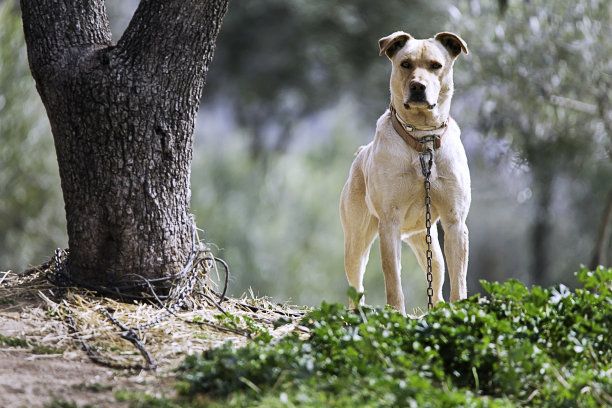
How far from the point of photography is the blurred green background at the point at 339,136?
13.6m

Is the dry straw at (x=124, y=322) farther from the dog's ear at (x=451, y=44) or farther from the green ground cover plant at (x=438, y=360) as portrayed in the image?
the dog's ear at (x=451, y=44)

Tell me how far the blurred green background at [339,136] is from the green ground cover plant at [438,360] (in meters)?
8.59

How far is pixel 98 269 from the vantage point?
4848 millimetres

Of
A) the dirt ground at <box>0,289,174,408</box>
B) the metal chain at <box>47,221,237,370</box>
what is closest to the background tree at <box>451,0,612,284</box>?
the metal chain at <box>47,221,237,370</box>

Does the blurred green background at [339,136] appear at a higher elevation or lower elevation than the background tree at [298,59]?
lower

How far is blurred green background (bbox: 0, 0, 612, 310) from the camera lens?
13.6 metres

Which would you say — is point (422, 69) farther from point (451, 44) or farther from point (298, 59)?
point (298, 59)

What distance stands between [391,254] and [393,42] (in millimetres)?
1479

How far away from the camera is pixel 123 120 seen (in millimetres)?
4773

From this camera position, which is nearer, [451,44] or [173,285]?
[173,285]

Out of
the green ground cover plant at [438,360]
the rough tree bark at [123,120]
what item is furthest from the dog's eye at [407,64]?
the green ground cover plant at [438,360]

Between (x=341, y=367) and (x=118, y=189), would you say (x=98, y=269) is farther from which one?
(x=341, y=367)

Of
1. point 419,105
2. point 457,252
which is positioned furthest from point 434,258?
point 419,105

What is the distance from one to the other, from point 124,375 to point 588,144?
13.3m
